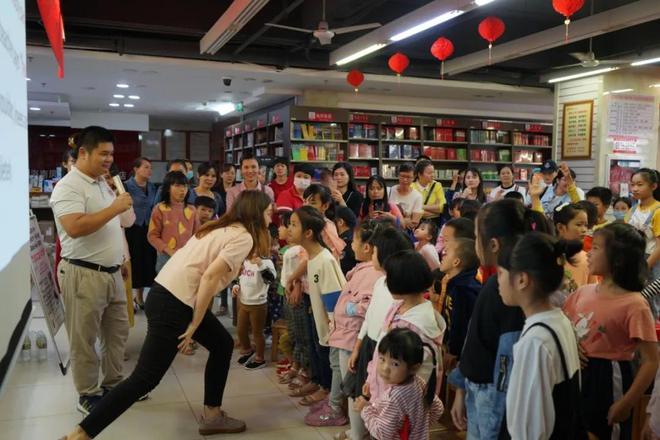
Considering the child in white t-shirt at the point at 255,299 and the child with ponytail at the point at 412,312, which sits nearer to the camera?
the child with ponytail at the point at 412,312

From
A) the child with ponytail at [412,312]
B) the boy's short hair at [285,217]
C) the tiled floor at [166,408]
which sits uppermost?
the boy's short hair at [285,217]

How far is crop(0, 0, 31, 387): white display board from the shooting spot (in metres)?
1.38

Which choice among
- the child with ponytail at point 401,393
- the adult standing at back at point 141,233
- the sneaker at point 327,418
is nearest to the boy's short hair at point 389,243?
the child with ponytail at point 401,393

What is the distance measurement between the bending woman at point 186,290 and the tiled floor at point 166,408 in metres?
0.54

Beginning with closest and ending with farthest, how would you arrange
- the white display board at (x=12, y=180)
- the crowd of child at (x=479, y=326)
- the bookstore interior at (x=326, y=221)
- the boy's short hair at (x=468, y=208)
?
the white display board at (x=12, y=180)
the crowd of child at (x=479, y=326)
the bookstore interior at (x=326, y=221)
the boy's short hair at (x=468, y=208)

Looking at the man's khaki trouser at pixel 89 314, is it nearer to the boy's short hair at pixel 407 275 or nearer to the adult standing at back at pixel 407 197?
the boy's short hair at pixel 407 275

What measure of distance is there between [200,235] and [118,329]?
91cm

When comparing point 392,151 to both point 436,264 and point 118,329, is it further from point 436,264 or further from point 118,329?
point 118,329

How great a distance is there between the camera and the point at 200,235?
2.68m

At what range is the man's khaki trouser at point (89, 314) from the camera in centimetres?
284

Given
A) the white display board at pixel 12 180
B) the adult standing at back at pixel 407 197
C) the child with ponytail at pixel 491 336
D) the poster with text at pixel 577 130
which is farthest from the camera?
the poster with text at pixel 577 130

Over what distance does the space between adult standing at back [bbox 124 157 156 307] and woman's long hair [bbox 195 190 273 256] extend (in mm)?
2558

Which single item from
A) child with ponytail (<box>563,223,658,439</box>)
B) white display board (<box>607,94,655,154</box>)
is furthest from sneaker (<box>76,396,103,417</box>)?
white display board (<box>607,94,655,154</box>)

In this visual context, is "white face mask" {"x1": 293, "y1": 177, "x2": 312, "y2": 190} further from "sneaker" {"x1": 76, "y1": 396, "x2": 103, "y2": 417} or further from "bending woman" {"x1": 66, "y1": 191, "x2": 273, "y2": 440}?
"sneaker" {"x1": 76, "y1": 396, "x2": 103, "y2": 417}
